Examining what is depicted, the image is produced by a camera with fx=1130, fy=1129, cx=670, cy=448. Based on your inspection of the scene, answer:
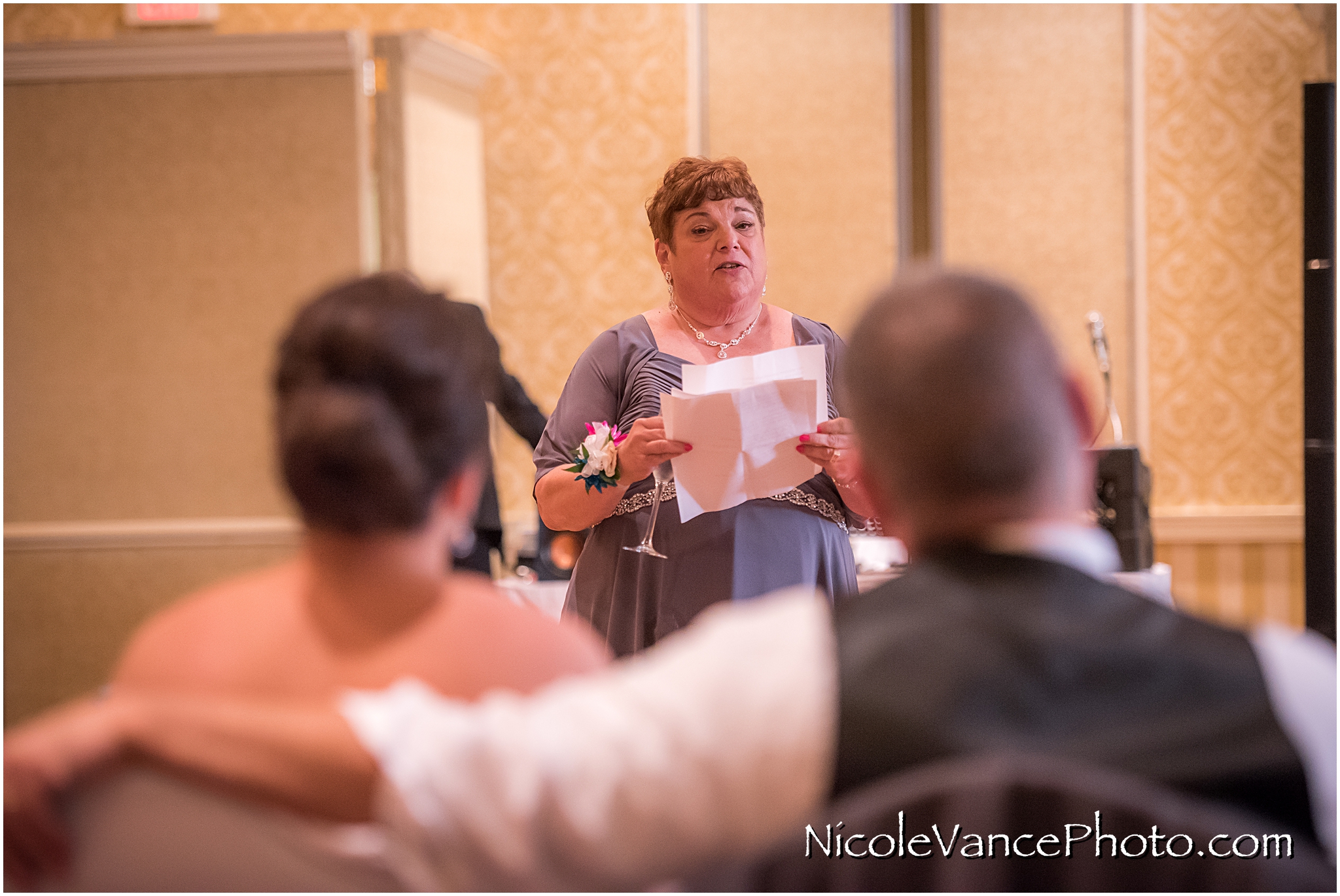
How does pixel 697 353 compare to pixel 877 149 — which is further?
pixel 877 149

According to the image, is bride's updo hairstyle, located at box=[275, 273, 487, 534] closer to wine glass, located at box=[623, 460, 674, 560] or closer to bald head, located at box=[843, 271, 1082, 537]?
bald head, located at box=[843, 271, 1082, 537]

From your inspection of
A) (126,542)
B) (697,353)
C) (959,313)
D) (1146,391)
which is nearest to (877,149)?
(1146,391)

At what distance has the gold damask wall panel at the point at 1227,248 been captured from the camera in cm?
449

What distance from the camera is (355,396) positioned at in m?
0.89

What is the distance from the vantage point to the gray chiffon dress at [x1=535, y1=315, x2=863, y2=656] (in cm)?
207

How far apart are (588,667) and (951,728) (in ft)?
0.93

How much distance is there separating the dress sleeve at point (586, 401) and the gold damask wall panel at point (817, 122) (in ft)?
8.60

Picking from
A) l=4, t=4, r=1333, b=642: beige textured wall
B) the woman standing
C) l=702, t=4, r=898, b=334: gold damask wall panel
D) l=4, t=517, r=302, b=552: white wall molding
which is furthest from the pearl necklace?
l=4, t=517, r=302, b=552: white wall molding

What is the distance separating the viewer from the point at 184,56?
438 cm

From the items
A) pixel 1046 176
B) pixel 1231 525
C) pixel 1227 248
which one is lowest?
pixel 1231 525

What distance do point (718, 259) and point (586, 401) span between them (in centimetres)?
37

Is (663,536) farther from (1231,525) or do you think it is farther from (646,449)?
(1231,525)

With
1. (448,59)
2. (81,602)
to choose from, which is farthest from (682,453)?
(81,602)

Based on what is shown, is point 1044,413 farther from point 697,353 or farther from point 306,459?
point 697,353
